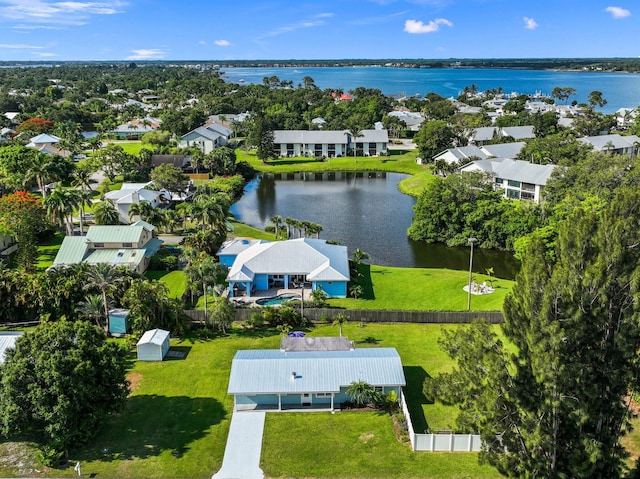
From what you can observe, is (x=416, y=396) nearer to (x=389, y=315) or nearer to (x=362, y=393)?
(x=362, y=393)

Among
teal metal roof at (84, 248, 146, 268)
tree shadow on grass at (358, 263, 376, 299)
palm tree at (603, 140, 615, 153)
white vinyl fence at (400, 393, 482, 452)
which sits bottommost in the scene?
white vinyl fence at (400, 393, 482, 452)

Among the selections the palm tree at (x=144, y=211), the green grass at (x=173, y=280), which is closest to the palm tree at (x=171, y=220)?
the palm tree at (x=144, y=211)

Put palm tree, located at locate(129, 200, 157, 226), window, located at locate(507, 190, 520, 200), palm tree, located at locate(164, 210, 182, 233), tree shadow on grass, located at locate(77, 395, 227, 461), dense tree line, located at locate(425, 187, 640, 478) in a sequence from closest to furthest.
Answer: dense tree line, located at locate(425, 187, 640, 478), tree shadow on grass, located at locate(77, 395, 227, 461), palm tree, located at locate(129, 200, 157, 226), palm tree, located at locate(164, 210, 182, 233), window, located at locate(507, 190, 520, 200)

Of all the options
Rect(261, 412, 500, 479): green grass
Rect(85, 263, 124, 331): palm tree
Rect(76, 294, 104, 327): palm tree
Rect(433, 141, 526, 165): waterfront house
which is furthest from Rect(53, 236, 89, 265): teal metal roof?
Rect(433, 141, 526, 165): waterfront house

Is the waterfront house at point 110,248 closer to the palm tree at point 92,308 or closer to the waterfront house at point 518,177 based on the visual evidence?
the palm tree at point 92,308

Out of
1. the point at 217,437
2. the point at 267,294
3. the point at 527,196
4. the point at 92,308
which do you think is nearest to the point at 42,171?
the point at 92,308

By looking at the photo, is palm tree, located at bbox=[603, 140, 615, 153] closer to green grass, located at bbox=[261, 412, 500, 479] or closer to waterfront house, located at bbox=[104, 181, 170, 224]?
waterfront house, located at bbox=[104, 181, 170, 224]
